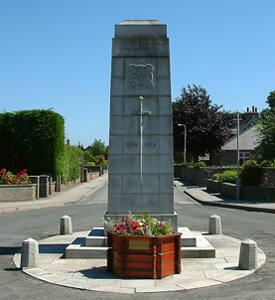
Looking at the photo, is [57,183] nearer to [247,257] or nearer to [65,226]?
[65,226]

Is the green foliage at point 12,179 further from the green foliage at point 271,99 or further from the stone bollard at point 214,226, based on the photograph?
the green foliage at point 271,99

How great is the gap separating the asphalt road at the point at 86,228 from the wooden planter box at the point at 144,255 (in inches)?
33.5

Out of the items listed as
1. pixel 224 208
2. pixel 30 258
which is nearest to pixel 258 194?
pixel 224 208

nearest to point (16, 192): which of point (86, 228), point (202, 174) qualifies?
point (86, 228)

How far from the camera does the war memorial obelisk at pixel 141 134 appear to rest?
1190 cm

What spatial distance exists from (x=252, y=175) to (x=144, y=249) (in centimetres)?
2159

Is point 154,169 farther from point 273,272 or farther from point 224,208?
point 224,208

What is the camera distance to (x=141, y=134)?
1191cm

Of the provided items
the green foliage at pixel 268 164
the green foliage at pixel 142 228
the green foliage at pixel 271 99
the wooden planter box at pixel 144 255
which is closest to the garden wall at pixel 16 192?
the green foliage at pixel 268 164

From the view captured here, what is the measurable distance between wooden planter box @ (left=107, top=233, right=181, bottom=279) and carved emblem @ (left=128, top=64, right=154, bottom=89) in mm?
4134

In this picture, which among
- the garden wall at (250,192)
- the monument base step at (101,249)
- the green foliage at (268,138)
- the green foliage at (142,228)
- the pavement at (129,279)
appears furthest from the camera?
the green foliage at (268,138)

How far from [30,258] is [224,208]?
53.9ft

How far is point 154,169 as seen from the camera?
11914 millimetres

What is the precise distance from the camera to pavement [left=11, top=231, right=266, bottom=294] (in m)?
8.60
